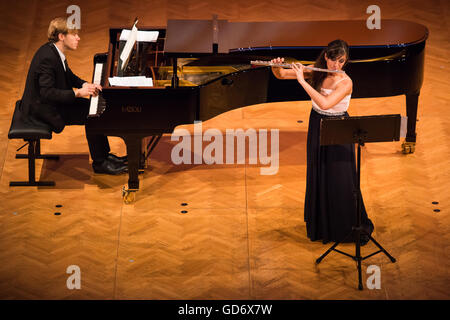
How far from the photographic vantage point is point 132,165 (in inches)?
243

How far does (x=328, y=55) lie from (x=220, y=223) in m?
1.55

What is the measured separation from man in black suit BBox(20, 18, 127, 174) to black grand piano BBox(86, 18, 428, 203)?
24cm

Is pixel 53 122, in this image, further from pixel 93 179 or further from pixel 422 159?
pixel 422 159

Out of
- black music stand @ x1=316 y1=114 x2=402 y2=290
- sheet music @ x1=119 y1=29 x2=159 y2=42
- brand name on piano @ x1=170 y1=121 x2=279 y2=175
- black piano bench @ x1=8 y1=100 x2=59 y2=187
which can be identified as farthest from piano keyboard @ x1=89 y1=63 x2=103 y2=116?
black music stand @ x1=316 y1=114 x2=402 y2=290

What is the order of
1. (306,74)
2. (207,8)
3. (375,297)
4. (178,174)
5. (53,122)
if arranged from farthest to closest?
(207,8) → (178,174) → (53,122) → (306,74) → (375,297)

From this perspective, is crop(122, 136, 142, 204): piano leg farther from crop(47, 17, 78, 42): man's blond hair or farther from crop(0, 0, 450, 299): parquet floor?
crop(47, 17, 78, 42): man's blond hair

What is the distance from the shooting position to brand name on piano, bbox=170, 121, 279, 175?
6.86m

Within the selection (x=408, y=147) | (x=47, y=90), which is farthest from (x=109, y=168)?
(x=408, y=147)

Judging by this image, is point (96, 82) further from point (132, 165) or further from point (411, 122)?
point (411, 122)

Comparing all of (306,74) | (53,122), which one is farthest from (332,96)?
(53,122)

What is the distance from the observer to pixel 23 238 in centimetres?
592

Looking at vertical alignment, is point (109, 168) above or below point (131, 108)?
below

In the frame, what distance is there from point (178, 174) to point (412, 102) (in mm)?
2006

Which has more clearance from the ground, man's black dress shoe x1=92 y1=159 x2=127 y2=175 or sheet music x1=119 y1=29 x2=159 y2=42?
sheet music x1=119 y1=29 x2=159 y2=42
